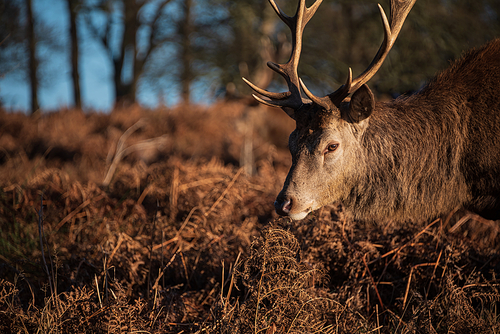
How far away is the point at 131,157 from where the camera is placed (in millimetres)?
7551

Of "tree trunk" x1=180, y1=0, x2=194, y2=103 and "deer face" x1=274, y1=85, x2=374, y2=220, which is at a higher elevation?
"tree trunk" x1=180, y1=0, x2=194, y2=103

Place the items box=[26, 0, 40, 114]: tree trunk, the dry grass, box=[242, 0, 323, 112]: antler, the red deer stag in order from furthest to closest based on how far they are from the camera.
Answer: box=[26, 0, 40, 114]: tree trunk, box=[242, 0, 323, 112]: antler, the red deer stag, the dry grass


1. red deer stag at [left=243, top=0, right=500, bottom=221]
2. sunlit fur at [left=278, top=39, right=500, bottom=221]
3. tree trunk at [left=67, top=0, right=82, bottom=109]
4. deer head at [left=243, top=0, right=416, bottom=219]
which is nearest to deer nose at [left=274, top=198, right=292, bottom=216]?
deer head at [left=243, top=0, right=416, bottom=219]

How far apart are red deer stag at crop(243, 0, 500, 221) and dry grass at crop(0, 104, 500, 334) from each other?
0.35 meters

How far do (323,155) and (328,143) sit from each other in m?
0.10

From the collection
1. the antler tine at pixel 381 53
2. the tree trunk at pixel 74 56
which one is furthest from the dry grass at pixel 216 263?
the tree trunk at pixel 74 56

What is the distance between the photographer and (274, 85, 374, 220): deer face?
2.73 metres

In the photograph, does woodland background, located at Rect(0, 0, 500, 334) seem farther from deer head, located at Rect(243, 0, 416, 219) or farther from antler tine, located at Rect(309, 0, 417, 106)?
antler tine, located at Rect(309, 0, 417, 106)

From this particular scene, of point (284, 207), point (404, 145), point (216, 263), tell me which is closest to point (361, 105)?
point (404, 145)

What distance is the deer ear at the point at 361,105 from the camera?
2.69 m

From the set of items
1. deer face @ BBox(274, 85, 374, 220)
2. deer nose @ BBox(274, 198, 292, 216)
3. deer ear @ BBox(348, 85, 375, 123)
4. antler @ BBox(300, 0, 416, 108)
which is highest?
antler @ BBox(300, 0, 416, 108)

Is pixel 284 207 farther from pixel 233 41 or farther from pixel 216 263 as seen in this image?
pixel 233 41

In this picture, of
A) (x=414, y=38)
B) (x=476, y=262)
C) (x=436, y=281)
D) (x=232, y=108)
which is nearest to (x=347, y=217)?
(x=436, y=281)

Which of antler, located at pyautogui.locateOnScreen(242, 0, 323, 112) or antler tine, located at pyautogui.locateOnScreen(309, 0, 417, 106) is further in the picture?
antler, located at pyautogui.locateOnScreen(242, 0, 323, 112)
